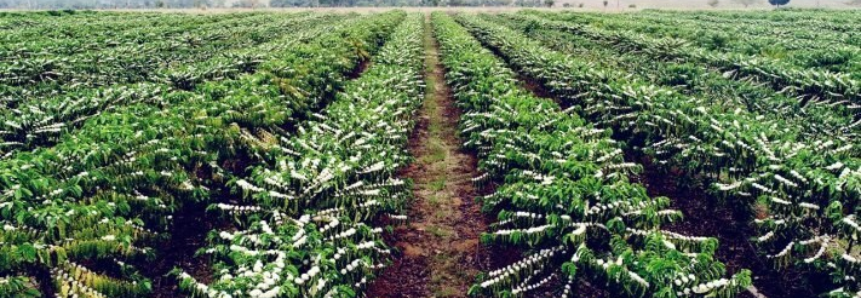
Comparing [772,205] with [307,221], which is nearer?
[307,221]

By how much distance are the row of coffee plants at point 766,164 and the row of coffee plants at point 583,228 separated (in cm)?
99

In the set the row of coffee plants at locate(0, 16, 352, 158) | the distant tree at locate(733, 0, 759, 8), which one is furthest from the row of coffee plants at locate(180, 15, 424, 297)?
the distant tree at locate(733, 0, 759, 8)

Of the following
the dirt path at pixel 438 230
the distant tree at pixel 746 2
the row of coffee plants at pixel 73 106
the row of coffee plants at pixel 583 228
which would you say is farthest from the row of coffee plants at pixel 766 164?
the distant tree at pixel 746 2

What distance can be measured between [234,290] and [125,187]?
9.08 ft

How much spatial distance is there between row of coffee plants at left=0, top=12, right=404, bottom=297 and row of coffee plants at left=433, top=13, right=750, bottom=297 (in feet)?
11.2

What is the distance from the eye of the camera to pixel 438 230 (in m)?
8.34

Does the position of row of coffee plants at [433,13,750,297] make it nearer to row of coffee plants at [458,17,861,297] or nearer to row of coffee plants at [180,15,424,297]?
row of coffee plants at [458,17,861,297]

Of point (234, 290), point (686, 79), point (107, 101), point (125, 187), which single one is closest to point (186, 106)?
point (107, 101)

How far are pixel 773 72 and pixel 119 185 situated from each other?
15.2 meters

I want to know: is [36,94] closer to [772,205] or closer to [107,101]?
[107,101]

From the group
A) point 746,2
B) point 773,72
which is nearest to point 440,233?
point 773,72

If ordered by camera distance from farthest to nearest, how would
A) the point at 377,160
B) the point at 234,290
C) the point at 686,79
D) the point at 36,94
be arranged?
the point at 686,79 → the point at 36,94 → the point at 377,160 → the point at 234,290

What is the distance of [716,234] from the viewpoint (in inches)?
322

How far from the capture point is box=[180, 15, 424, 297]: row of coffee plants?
4855mm
